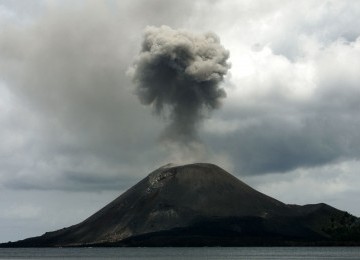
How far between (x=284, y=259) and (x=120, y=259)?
4027 cm

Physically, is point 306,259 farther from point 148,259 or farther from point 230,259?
point 148,259

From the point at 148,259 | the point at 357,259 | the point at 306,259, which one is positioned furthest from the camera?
the point at 148,259

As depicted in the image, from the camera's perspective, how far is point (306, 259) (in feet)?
450

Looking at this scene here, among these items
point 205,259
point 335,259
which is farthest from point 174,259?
point 335,259

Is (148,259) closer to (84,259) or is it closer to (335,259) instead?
(84,259)

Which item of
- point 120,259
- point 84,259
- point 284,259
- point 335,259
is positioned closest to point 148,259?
point 120,259

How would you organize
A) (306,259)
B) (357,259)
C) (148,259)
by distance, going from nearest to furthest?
(357,259)
(306,259)
(148,259)

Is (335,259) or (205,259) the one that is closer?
(335,259)

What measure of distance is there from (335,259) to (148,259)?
44.9 m

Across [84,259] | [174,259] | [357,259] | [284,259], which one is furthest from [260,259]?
[84,259]

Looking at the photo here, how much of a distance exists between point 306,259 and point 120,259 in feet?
148

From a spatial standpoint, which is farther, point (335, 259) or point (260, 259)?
point (260, 259)

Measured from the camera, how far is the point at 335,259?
125 m

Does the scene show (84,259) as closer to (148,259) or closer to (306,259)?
(148,259)
